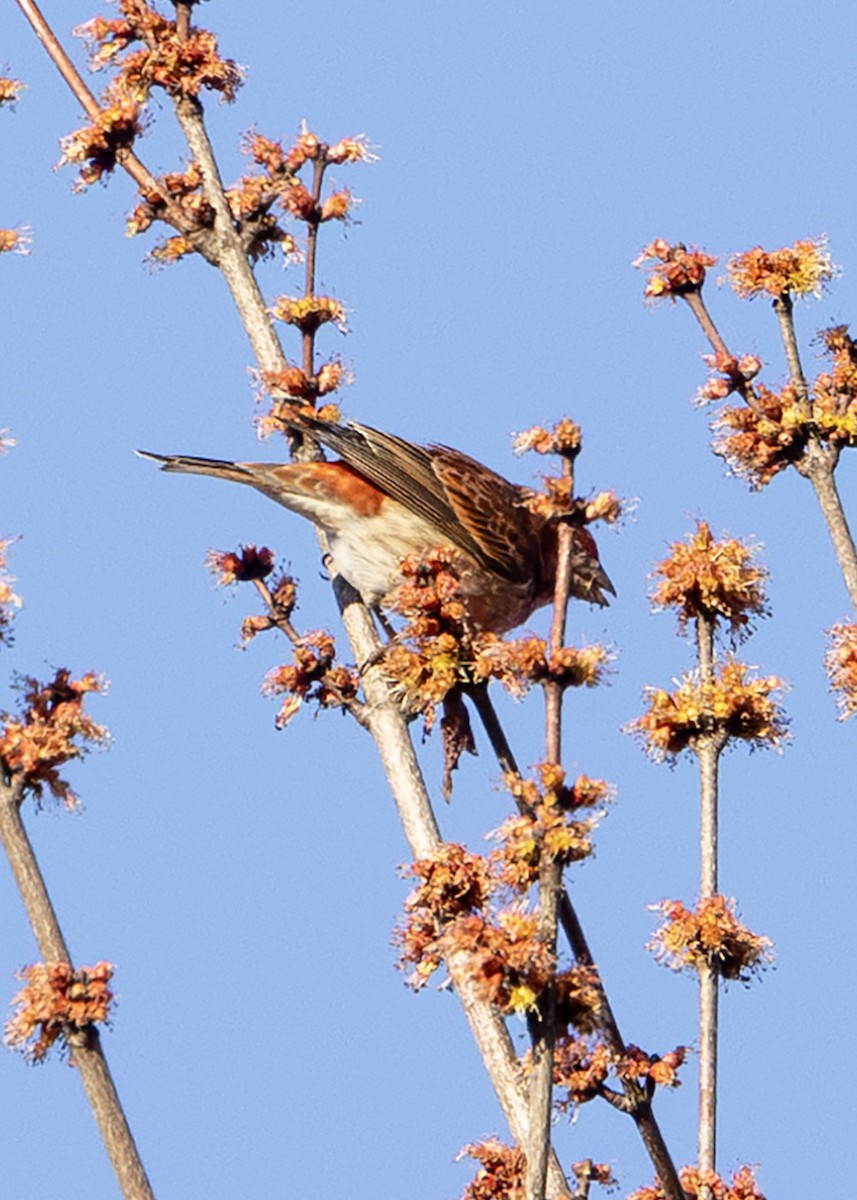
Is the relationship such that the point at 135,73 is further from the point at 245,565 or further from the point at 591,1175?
the point at 591,1175

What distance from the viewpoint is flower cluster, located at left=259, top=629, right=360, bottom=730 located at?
551 cm

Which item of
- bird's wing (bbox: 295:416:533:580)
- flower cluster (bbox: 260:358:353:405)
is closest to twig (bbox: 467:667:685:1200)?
flower cluster (bbox: 260:358:353:405)

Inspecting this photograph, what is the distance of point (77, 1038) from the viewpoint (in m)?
3.87

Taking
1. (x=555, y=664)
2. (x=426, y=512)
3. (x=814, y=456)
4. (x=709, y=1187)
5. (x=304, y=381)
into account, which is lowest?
(x=709, y=1187)

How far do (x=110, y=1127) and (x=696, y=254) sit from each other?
280 centimetres

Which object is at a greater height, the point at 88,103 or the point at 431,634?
the point at 88,103

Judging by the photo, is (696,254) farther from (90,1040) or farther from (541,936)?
(90,1040)

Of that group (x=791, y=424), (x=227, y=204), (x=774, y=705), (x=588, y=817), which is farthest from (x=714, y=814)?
(x=227, y=204)

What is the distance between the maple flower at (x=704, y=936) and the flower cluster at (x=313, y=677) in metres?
1.45

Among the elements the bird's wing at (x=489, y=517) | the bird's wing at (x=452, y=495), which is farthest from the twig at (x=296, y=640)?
the bird's wing at (x=489, y=517)

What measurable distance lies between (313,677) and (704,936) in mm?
1711

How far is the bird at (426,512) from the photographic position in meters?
8.04

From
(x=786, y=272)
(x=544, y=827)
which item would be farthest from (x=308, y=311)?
(x=544, y=827)

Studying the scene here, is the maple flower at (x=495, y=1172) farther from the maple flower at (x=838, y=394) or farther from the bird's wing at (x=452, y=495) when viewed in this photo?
the bird's wing at (x=452, y=495)
